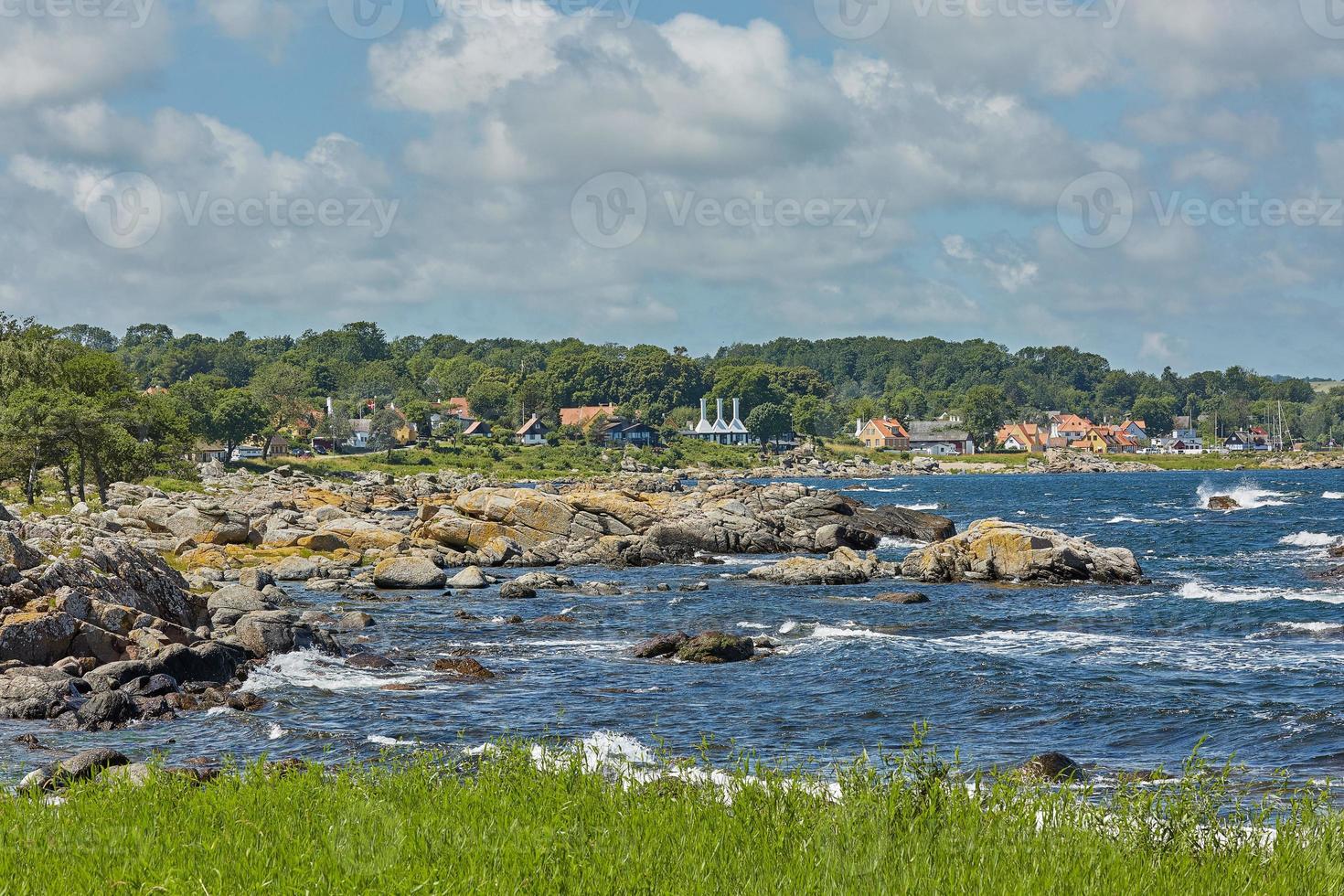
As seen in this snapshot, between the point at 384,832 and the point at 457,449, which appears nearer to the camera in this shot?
the point at 384,832

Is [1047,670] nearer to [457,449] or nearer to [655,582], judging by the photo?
[655,582]

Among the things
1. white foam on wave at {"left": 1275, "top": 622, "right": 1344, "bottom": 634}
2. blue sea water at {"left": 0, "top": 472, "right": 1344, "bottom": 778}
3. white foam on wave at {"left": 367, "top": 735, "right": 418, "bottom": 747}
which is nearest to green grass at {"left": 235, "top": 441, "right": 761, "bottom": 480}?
blue sea water at {"left": 0, "top": 472, "right": 1344, "bottom": 778}

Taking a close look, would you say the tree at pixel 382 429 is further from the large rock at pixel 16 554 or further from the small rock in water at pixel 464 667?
the small rock in water at pixel 464 667

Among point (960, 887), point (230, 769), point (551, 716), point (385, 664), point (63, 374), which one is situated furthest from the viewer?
point (63, 374)

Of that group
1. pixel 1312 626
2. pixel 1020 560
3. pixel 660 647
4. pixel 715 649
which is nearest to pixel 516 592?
pixel 660 647

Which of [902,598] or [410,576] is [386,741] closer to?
[902,598]

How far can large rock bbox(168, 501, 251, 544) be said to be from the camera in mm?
58500

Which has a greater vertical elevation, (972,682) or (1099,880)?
(1099,880)

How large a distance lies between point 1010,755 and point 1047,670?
9060 mm

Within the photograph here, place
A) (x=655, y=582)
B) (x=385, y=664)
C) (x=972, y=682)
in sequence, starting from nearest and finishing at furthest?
(x=972, y=682) < (x=385, y=664) < (x=655, y=582)

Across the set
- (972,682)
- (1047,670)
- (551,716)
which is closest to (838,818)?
(551,716)

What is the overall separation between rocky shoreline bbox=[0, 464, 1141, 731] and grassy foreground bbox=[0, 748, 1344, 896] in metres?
12.5

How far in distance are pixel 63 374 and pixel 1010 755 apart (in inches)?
3109

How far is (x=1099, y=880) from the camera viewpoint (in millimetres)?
8734
